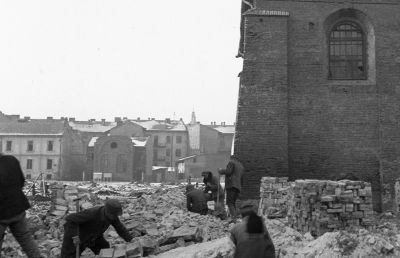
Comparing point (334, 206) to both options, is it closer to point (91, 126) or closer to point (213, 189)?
point (213, 189)

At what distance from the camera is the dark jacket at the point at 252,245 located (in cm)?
432

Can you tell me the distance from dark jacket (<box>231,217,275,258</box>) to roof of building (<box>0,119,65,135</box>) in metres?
58.4

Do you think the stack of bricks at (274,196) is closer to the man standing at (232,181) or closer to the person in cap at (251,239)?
the man standing at (232,181)

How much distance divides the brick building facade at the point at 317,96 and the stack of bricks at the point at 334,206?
4271 mm

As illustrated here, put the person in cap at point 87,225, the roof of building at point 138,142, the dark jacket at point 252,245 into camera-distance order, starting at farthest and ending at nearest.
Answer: the roof of building at point 138,142
the person in cap at point 87,225
the dark jacket at point 252,245

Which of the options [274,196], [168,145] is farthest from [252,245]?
[168,145]

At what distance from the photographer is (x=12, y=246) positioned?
762 centimetres

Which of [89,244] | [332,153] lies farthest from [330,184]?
[332,153]

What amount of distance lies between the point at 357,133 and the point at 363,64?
2.19 m

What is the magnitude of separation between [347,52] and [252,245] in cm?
1054

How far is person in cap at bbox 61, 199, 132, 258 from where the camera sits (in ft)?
18.5

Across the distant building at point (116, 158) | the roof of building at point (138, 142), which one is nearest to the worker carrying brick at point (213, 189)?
the distant building at point (116, 158)

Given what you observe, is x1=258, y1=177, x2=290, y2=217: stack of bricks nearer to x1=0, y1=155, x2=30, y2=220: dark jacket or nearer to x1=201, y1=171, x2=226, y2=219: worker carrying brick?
x1=201, y1=171, x2=226, y2=219: worker carrying brick

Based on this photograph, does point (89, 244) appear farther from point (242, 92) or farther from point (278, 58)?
point (278, 58)
